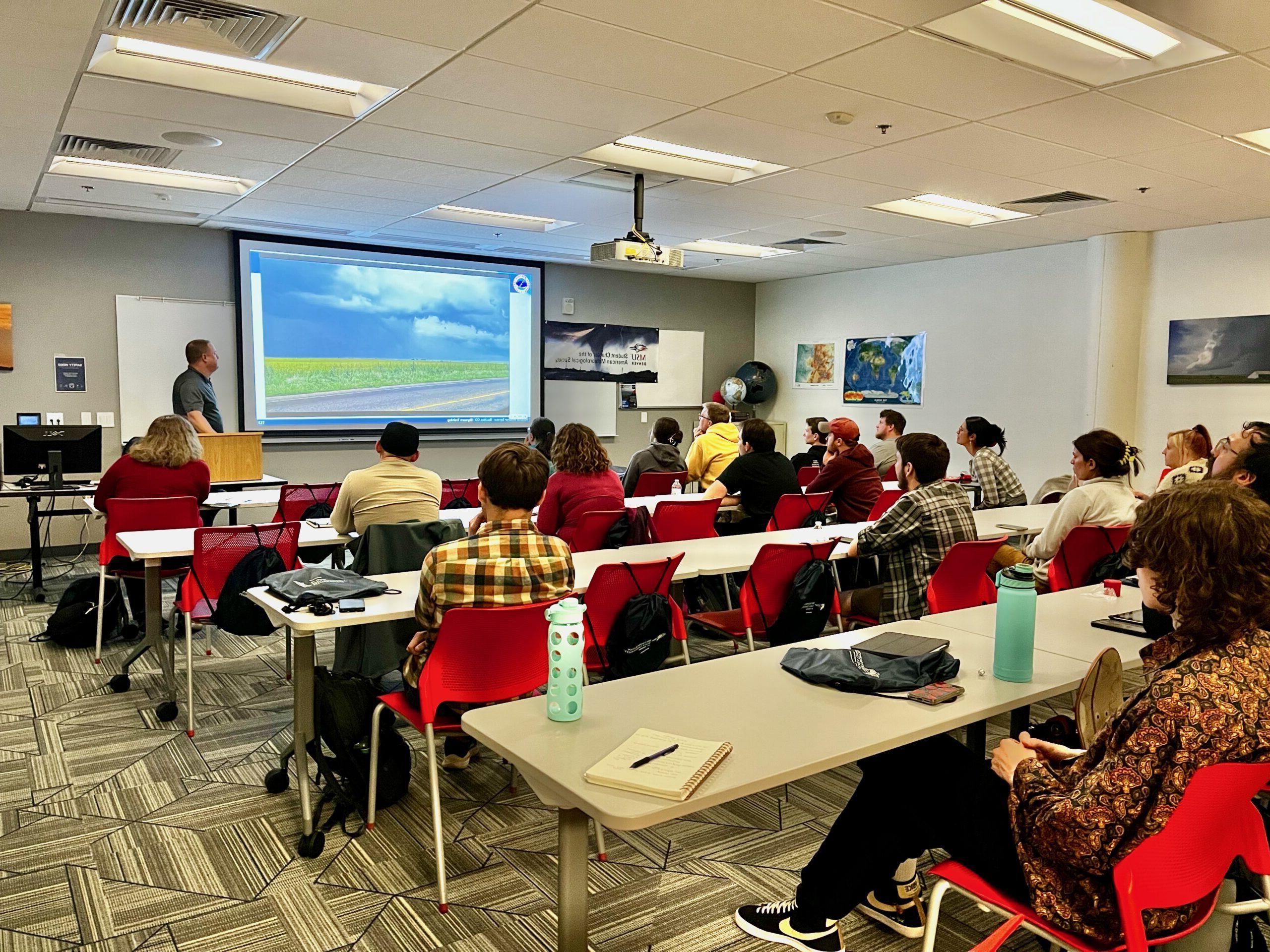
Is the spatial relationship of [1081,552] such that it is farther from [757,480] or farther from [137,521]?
[137,521]

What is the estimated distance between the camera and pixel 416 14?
3.39 metres

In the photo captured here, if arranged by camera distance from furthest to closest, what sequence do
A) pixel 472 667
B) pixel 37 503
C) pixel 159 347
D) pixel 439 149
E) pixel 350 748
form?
1. pixel 159 347
2. pixel 37 503
3. pixel 439 149
4. pixel 350 748
5. pixel 472 667

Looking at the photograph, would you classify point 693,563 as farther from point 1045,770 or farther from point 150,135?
point 150,135

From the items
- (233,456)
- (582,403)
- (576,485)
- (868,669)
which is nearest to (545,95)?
(576,485)

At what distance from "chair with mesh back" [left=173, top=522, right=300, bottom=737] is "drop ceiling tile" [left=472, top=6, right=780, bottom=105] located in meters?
2.22

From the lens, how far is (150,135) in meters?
5.14

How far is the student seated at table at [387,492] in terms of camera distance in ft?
13.3

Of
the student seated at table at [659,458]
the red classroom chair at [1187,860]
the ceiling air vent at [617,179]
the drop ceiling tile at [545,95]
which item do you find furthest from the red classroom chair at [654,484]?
the red classroom chair at [1187,860]

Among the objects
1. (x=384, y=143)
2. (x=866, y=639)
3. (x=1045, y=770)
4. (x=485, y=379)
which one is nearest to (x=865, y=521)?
(x=866, y=639)

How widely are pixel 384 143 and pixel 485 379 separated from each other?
4893 mm

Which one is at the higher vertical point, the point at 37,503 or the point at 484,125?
the point at 484,125

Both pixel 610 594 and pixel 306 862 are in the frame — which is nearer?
pixel 306 862

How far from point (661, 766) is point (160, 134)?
16.3 feet

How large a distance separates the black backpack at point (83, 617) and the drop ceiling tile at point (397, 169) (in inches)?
111
